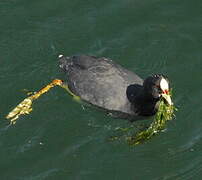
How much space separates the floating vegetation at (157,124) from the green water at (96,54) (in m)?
0.21

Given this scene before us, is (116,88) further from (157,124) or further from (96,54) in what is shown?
(96,54)

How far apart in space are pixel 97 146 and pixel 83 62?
7.34 feet

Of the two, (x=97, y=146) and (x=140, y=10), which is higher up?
(x=140, y=10)

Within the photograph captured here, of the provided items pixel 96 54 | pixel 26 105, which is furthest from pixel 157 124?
pixel 96 54

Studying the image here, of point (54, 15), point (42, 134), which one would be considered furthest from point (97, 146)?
point (54, 15)

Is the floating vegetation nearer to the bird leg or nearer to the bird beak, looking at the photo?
the bird beak

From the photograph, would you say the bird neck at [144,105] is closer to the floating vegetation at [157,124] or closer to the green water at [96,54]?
the floating vegetation at [157,124]

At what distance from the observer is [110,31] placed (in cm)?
1733

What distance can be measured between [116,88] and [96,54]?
2.30 meters

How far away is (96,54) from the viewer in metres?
16.7

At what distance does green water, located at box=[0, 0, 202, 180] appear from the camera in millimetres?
13672

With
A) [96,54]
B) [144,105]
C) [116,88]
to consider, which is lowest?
[144,105]

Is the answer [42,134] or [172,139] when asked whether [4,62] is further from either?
[172,139]

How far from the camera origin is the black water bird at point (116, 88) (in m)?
14.1
